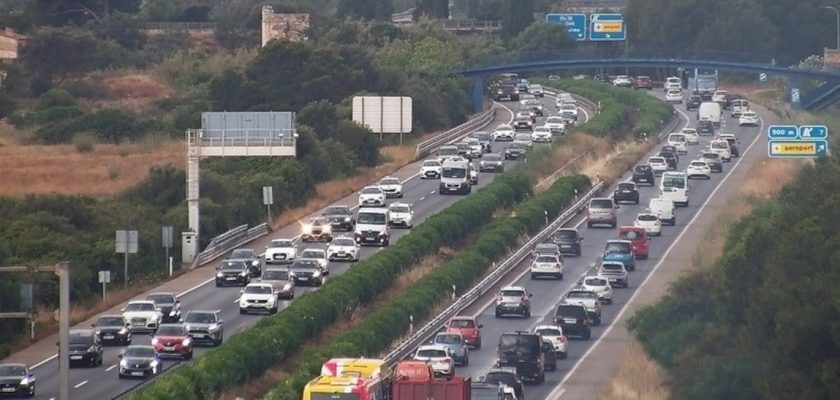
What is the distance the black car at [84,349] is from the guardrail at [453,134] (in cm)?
6551

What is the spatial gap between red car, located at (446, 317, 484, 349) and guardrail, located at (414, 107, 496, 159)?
5943 centimetres

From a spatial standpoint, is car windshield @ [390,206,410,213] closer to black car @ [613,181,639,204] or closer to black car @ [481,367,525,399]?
black car @ [613,181,639,204]

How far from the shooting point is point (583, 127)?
140 m

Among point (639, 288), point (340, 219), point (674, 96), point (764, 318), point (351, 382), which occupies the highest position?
point (674, 96)

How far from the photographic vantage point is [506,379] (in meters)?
57.3

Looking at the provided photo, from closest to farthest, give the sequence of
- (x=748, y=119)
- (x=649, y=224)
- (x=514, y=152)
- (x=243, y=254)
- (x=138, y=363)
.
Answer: (x=138, y=363)
(x=243, y=254)
(x=649, y=224)
(x=514, y=152)
(x=748, y=119)

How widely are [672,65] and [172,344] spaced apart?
3947 inches

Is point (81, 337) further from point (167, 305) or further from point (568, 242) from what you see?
point (568, 242)

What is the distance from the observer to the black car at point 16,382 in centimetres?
5797

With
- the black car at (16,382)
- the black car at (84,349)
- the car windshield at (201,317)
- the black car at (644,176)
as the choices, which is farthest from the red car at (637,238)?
the black car at (16,382)

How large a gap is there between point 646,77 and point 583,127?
55.2m

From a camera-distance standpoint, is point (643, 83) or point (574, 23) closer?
point (643, 83)

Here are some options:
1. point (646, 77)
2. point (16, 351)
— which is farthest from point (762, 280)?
point (646, 77)

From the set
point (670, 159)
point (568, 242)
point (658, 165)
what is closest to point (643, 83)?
point (670, 159)
